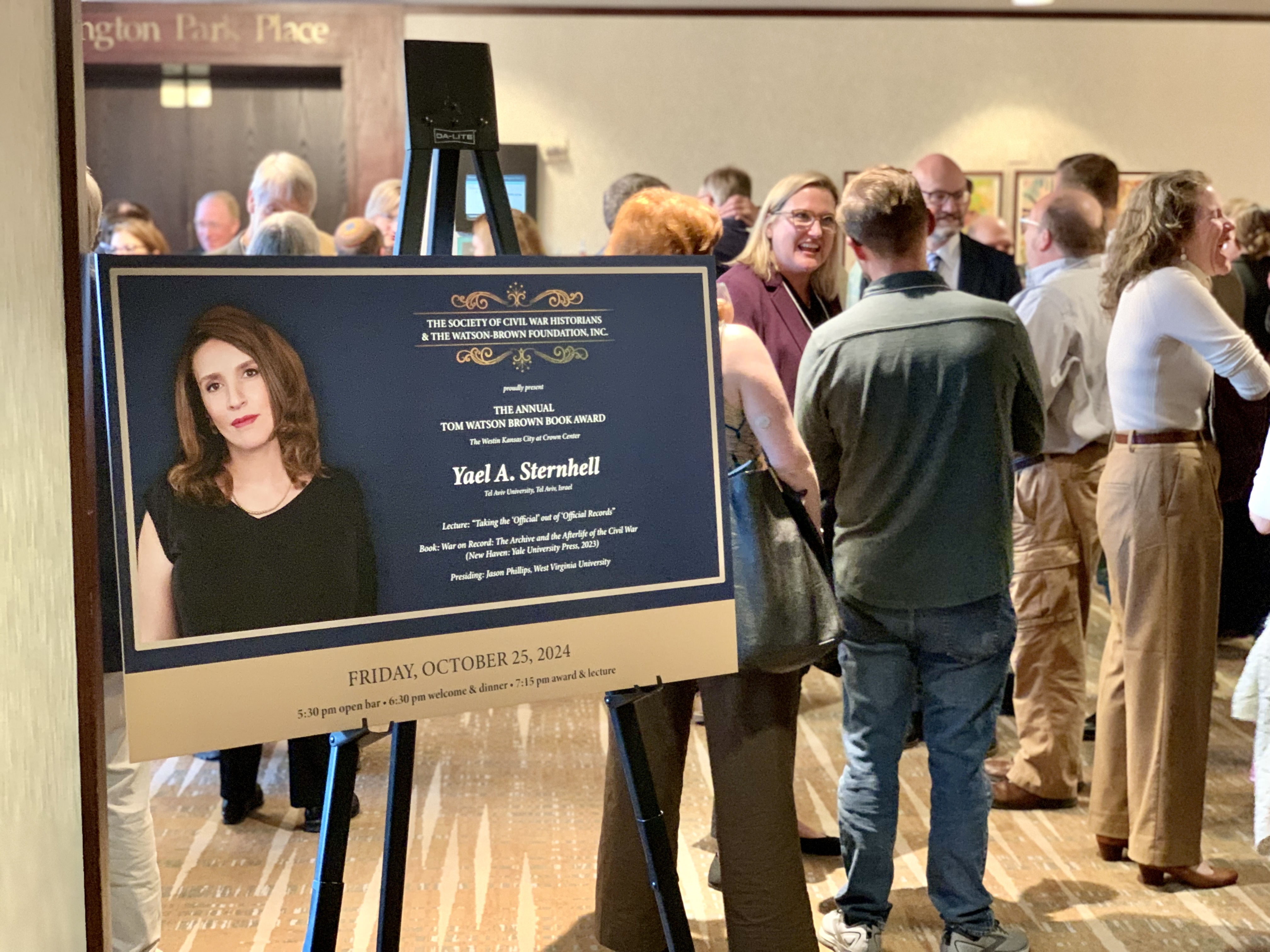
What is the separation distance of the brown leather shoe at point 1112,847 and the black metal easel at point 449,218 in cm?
150

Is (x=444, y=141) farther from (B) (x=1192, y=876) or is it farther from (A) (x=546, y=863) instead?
(B) (x=1192, y=876)

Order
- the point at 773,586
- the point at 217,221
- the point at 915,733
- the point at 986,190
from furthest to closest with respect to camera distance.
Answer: the point at 986,190 < the point at 217,221 < the point at 915,733 < the point at 773,586

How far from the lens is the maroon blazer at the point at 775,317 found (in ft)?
10.3

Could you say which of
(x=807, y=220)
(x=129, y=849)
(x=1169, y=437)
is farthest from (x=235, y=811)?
(x=1169, y=437)

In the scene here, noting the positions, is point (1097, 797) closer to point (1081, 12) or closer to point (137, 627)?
point (137, 627)

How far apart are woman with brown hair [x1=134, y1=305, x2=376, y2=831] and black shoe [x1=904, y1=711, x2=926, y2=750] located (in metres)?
2.48

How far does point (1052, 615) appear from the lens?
3273 millimetres

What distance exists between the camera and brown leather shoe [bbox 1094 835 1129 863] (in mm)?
2961

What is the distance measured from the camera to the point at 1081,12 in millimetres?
7824

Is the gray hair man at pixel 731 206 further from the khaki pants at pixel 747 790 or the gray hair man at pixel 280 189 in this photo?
the khaki pants at pixel 747 790

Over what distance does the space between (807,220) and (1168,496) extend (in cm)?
107

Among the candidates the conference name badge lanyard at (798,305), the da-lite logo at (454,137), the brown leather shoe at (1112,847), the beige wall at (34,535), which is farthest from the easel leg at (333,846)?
the brown leather shoe at (1112,847)

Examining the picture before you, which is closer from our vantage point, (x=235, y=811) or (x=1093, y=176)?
(x=235, y=811)

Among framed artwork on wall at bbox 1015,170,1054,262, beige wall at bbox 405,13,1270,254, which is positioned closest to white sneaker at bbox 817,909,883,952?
beige wall at bbox 405,13,1270,254
